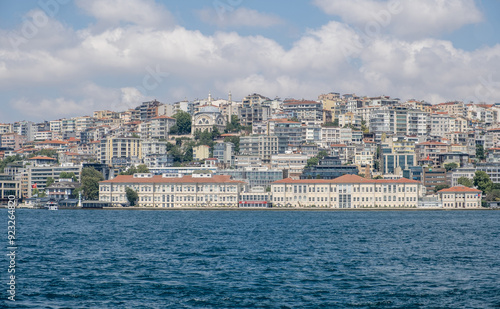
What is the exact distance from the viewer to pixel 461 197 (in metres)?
87.9

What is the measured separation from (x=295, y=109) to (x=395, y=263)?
106055 mm

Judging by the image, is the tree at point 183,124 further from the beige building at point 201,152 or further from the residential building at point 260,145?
the residential building at point 260,145

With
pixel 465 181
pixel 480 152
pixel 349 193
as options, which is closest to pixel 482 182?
pixel 465 181

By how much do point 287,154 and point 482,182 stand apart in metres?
29.5

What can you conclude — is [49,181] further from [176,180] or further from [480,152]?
[480,152]

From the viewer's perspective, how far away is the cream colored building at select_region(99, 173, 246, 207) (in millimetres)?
90750

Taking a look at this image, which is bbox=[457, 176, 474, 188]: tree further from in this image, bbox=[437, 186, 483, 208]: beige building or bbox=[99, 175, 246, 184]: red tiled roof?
bbox=[99, 175, 246, 184]: red tiled roof

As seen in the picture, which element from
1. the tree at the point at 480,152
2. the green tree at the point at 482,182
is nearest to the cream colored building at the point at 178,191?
the green tree at the point at 482,182

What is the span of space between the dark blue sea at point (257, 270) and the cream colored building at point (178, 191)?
43824mm

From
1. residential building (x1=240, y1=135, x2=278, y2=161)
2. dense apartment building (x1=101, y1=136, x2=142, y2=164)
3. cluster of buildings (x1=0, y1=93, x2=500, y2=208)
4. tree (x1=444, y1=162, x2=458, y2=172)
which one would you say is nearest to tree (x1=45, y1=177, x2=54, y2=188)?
cluster of buildings (x1=0, y1=93, x2=500, y2=208)

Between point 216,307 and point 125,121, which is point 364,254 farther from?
point 125,121

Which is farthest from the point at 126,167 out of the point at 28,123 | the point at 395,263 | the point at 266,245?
the point at 395,263

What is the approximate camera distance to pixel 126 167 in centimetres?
11712

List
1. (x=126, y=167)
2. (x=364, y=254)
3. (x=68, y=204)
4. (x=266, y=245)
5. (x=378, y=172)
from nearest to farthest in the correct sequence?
(x=364, y=254) → (x=266, y=245) → (x=68, y=204) → (x=378, y=172) → (x=126, y=167)
